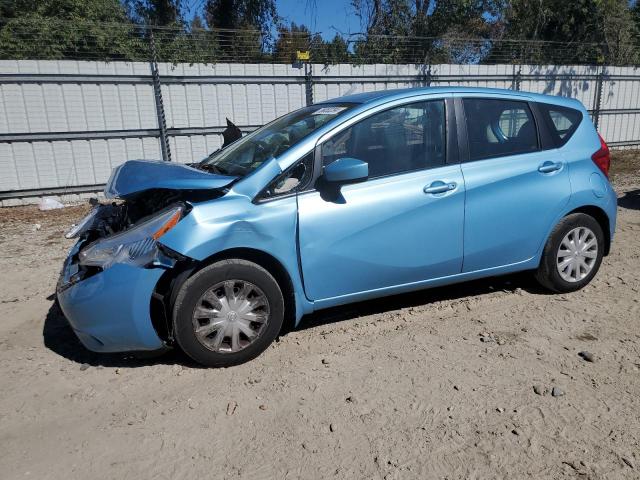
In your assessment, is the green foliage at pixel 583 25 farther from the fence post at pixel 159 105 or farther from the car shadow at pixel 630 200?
the fence post at pixel 159 105

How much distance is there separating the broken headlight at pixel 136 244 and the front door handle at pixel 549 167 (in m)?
2.76

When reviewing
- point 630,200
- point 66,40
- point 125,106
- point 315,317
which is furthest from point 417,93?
point 66,40

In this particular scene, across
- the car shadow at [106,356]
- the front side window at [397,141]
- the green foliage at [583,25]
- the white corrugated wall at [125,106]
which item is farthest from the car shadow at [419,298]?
the green foliage at [583,25]

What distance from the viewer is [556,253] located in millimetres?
4316

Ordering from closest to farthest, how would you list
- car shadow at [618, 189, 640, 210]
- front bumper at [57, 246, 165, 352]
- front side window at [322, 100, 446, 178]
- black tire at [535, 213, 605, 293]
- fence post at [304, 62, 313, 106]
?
front bumper at [57, 246, 165, 352]
front side window at [322, 100, 446, 178]
black tire at [535, 213, 605, 293]
car shadow at [618, 189, 640, 210]
fence post at [304, 62, 313, 106]

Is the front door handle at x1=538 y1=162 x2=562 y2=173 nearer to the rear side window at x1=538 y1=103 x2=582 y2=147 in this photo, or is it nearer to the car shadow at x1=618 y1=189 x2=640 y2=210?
the rear side window at x1=538 y1=103 x2=582 y2=147

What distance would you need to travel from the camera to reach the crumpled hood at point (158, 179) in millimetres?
3301

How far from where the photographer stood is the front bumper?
313cm

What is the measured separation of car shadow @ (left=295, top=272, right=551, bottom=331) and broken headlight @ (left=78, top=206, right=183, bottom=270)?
4.43 feet

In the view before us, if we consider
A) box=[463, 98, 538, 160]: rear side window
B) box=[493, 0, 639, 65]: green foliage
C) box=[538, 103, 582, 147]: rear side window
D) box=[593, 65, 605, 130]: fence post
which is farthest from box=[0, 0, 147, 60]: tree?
box=[493, 0, 639, 65]: green foliage

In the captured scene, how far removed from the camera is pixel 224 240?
323cm

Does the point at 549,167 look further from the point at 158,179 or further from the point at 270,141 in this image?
the point at 158,179

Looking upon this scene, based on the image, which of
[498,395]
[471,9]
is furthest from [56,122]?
[471,9]

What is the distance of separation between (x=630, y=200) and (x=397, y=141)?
6172 millimetres
